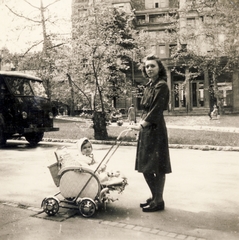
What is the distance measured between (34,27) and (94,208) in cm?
411

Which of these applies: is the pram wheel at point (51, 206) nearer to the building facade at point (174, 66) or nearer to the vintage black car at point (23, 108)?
the building facade at point (174, 66)

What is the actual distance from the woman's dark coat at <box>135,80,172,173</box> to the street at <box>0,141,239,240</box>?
0.44 m

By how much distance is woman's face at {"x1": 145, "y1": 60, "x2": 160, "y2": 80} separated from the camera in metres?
3.19

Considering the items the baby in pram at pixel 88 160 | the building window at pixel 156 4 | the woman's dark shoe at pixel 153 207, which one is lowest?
the woman's dark shoe at pixel 153 207

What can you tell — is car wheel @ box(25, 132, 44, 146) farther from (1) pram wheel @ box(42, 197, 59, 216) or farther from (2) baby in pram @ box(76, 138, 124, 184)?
(1) pram wheel @ box(42, 197, 59, 216)

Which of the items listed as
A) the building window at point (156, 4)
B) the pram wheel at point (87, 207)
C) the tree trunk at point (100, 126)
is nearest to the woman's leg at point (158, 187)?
the pram wheel at point (87, 207)

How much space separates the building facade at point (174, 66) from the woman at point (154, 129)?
1.75 m

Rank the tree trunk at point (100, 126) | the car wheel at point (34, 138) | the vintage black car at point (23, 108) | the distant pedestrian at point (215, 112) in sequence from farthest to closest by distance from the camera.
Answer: the tree trunk at point (100, 126), the car wheel at point (34, 138), the vintage black car at point (23, 108), the distant pedestrian at point (215, 112)

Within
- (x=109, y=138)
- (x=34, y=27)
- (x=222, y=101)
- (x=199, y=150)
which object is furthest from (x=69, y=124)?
(x=222, y=101)

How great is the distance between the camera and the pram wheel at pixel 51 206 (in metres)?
3.15

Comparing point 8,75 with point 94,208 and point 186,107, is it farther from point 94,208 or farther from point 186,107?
point 94,208

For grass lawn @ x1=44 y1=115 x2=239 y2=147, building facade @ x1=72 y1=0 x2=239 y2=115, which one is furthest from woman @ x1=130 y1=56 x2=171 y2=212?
grass lawn @ x1=44 y1=115 x2=239 y2=147

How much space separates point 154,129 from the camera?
3.20 m

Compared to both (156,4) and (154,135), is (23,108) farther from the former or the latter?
(154,135)
